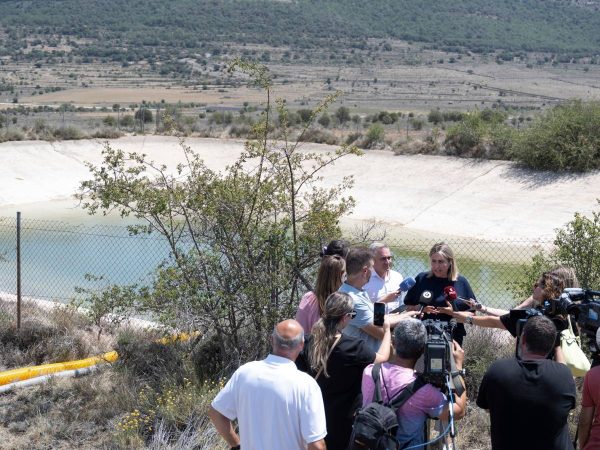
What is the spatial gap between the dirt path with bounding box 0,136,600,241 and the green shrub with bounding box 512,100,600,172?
48cm

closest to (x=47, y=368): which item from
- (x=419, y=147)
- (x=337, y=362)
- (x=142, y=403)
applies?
(x=142, y=403)

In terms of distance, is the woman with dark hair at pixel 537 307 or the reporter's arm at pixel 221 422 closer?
the reporter's arm at pixel 221 422

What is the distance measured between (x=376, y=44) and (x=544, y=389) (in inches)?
5097

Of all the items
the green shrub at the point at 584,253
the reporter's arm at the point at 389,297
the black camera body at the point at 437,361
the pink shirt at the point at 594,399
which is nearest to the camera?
the black camera body at the point at 437,361

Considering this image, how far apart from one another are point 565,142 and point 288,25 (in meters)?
118

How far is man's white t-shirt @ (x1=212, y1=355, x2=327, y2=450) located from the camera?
4.86 meters

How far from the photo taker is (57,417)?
8.44m

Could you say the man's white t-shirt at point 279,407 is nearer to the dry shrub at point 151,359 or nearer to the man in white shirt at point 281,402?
the man in white shirt at point 281,402

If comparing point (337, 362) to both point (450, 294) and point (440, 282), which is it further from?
point (440, 282)

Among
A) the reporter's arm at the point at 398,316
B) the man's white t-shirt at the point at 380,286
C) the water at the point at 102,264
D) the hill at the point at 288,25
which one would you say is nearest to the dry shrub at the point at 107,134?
the water at the point at 102,264

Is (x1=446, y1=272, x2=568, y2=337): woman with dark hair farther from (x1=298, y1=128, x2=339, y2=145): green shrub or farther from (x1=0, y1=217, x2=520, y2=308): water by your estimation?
(x1=298, y1=128, x2=339, y2=145): green shrub

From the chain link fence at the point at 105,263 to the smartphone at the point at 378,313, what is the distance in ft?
21.1

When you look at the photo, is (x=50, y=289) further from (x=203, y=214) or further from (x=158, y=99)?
(x=158, y=99)

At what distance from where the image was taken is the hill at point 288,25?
12912 centimetres
